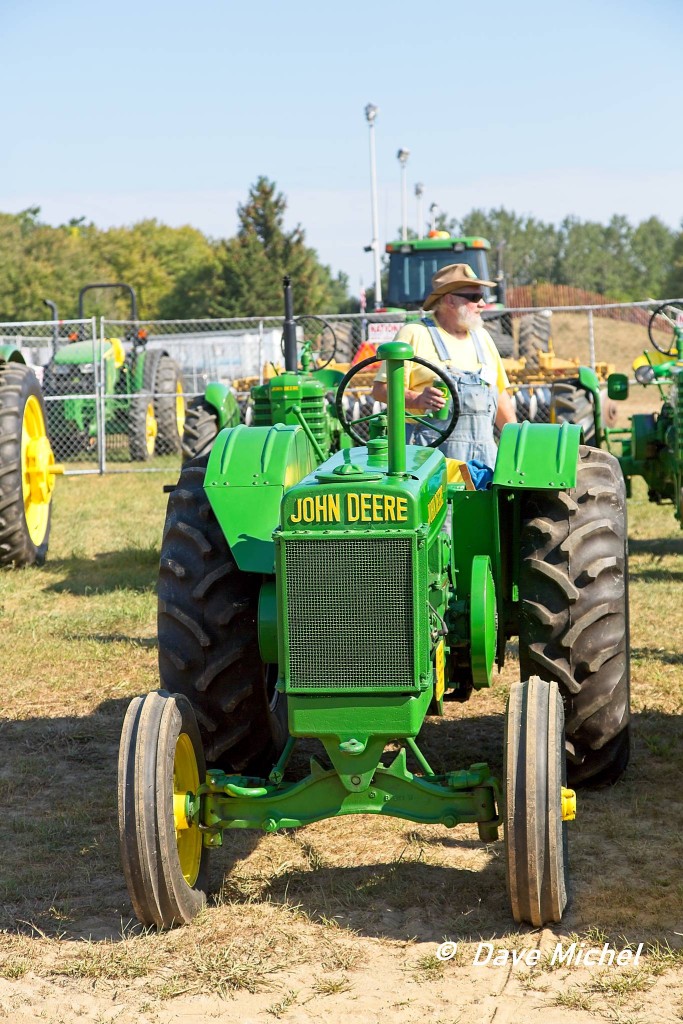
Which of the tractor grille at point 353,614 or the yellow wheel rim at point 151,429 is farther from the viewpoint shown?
the yellow wheel rim at point 151,429

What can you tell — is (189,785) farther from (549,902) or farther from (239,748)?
(549,902)

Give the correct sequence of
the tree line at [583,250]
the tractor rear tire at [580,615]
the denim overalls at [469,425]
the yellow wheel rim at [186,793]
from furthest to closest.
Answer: the tree line at [583,250], the denim overalls at [469,425], the tractor rear tire at [580,615], the yellow wheel rim at [186,793]

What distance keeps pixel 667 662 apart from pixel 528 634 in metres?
2.48

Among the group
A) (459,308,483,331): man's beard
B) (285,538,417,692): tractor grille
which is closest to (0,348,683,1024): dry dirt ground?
(285,538,417,692): tractor grille

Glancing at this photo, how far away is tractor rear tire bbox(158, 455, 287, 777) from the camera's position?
4.41m

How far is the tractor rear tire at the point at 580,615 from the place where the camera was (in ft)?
15.2

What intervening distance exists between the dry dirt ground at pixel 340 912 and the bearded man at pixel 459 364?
4.48 ft

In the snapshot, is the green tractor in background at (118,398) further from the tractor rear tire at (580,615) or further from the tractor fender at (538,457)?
the tractor rear tire at (580,615)

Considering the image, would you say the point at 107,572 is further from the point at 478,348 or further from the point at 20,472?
the point at 478,348

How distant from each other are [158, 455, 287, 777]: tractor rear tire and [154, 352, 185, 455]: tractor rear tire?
47.4 ft

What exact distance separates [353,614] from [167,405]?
1595 cm

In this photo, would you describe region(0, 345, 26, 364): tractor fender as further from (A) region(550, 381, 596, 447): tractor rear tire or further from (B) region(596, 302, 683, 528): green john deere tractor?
(B) region(596, 302, 683, 528): green john deere tractor

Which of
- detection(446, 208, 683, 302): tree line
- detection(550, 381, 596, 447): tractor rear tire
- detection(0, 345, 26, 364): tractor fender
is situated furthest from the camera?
detection(446, 208, 683, 302): tree line

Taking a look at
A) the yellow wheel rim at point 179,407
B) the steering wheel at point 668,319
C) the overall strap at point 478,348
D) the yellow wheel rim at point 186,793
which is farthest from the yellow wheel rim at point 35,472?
the yellow wheel rim at point 179,407
